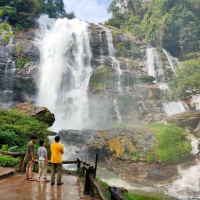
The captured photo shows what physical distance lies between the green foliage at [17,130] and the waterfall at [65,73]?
11.3m

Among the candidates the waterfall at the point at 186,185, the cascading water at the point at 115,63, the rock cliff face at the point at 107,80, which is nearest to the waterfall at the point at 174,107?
the rock cliff face at the point at 107,80

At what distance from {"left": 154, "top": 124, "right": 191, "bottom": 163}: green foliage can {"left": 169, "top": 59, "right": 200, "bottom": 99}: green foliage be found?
681cm

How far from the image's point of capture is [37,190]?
22.3 ft

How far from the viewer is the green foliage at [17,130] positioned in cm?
1201

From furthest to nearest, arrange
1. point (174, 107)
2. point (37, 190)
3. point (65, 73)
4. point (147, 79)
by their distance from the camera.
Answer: point (147, 79) < point (65, 73) < point (174, 107) < point (37, 190)

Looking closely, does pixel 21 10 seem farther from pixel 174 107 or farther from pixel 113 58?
pixel 174 107

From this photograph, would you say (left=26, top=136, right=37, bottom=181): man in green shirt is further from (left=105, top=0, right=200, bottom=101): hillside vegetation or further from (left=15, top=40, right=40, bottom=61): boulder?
(left=105, top=0, right=200, bottom=101): hillside vegetation

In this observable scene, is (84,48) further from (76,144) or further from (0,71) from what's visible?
(76,144)

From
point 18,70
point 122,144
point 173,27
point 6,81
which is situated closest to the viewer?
point 122,144

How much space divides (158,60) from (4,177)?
31292mm

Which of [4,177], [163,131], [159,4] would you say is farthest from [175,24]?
[4,177]

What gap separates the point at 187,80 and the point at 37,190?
2032 cm

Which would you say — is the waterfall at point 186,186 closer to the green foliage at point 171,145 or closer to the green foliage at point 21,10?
the green foliage at point 171,145

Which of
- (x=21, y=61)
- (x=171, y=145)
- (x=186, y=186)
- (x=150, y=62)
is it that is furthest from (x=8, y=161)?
(x=150, y=62)
